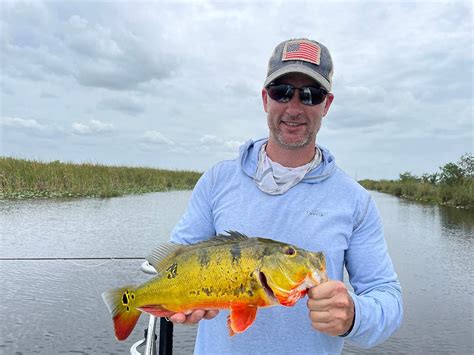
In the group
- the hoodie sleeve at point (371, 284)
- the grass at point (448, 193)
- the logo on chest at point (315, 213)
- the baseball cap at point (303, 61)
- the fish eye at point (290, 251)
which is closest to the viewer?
the fish eye at point (290, 251)

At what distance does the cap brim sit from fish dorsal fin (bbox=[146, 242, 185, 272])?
3.74 feet

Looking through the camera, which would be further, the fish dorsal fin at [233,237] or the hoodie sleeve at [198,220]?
the hoodie sleeve at [198,220]

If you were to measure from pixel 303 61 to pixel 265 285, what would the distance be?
136 centimetres

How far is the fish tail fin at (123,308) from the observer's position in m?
2.35

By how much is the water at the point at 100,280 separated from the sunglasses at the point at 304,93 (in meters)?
4.73

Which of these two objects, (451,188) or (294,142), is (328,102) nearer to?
(294,142)

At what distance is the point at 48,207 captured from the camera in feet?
55.9

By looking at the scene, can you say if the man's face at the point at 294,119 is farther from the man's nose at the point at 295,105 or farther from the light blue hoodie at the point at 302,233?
the light blue hoodie at the point at 302,233

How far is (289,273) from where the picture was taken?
→ 201 cm

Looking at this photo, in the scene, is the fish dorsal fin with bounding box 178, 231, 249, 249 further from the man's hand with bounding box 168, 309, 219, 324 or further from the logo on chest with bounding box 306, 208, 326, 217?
the logo on chest with bounding box 306, 208, 326, 217

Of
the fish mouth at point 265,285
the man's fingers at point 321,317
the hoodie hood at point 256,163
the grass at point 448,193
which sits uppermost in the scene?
the grass at point 448,193

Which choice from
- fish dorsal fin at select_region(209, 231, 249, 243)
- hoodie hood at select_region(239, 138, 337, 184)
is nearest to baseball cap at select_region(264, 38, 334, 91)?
hoodie hood at select_region(239, 138, 337, 184)

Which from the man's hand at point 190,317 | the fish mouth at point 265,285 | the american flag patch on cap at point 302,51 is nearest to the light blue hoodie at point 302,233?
the man's hand at point 190,317

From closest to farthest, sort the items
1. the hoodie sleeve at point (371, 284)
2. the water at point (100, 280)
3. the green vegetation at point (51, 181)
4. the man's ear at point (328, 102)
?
the hoodie sleeve at point (371, 284)
the man's ear at point (328, 102)
the water at point (100, 280)
the green vegetation at point (51, 181)
